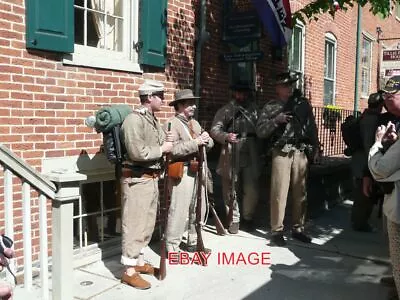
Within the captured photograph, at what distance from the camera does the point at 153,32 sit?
18.1 feet

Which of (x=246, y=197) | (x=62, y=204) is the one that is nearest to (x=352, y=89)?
(x=246, y=197)

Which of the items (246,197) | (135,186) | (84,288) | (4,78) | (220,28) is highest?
(220,28)

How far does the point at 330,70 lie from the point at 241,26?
602cm

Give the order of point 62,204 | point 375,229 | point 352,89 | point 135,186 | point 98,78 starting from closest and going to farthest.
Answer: point 62,204
point 135,186
point 98,78
point 375,229
point 352,89

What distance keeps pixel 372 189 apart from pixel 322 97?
24.6 feet

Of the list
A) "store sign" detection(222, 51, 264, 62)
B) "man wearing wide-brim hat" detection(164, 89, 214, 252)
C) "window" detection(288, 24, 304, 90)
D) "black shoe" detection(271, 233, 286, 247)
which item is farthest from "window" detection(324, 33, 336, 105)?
"man wearing wide-brim hat" detection(164, 89, 214, 252)

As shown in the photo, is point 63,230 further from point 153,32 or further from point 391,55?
point 391,55

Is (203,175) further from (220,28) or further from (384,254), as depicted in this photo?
(220,28)

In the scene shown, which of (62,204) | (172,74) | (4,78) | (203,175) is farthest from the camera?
(172,74)

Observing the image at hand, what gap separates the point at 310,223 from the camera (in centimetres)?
685

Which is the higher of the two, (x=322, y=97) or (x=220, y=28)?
(x=220, y=28)

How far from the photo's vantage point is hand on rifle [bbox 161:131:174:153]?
4430 mm

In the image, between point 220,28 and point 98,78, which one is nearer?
point 98,78

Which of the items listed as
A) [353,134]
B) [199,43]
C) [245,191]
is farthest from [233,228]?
[199,43]
